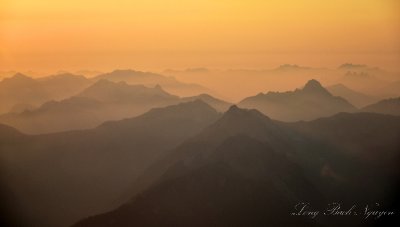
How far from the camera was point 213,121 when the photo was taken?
11.4 metres

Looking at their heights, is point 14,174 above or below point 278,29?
below

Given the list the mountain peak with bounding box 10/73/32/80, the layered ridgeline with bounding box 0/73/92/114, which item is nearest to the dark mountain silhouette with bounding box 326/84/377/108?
the layered ridgeline with bounding box 0/73/92/114

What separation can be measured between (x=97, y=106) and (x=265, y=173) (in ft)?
14.3

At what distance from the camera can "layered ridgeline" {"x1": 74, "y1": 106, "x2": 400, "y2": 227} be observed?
10.8 metres

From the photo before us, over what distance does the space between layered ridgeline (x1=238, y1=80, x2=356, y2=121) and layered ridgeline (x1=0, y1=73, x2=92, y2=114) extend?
159 inches

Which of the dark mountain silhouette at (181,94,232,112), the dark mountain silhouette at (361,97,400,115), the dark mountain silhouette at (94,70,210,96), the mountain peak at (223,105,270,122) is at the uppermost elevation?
the dark mountain silhouette at (94,70,210,96)

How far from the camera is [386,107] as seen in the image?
11.4 m

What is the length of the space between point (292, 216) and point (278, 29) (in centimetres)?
441

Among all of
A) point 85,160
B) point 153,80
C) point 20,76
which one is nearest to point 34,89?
point 20,76

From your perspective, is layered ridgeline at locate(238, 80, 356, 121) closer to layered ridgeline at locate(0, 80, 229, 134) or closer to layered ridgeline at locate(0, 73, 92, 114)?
layered ridgeline at locate(0, 80, 229, 134)

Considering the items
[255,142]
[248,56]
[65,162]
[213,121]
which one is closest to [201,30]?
[248,56]

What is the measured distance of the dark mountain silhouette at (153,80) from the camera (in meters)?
11.5

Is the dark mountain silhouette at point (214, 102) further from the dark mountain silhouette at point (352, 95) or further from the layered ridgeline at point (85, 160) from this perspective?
the dark mountain silhouette at point (352, 95)

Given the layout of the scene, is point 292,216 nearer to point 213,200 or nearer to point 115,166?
point 213,200
